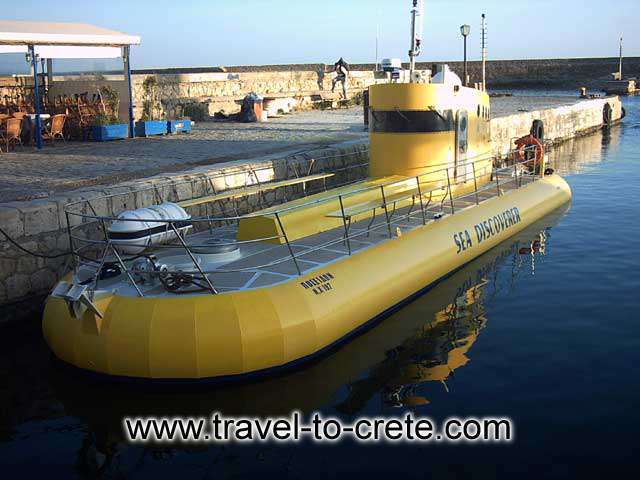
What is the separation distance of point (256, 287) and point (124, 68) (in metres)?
17.1

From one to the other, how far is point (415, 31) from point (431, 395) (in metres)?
9.38

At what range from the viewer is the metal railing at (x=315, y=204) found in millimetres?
9859

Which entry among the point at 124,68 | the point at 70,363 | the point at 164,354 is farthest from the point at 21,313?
the point at 124,68

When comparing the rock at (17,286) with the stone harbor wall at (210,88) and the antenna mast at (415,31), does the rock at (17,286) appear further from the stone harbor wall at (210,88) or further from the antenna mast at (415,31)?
the stone harbor wall at (210,88)

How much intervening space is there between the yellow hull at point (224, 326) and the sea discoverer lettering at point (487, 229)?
317 cm

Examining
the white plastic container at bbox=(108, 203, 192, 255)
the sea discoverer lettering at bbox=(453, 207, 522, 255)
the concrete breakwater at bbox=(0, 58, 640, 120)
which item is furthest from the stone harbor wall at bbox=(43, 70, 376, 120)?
the white plastic container at bbox=(108, 203, 192, 255)

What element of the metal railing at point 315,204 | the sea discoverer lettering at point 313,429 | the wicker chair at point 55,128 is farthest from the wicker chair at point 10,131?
the sea discoverer lettering at point 313,429

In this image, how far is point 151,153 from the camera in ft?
67.9

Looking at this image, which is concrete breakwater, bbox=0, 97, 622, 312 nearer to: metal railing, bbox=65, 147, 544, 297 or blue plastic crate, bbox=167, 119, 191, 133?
metal railing, bbox=65, 147, 544, 297

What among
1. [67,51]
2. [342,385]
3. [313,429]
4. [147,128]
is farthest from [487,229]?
[67,51]

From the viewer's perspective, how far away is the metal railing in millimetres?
9859

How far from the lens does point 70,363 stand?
9.71 meters

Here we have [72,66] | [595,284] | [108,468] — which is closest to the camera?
[108,468]

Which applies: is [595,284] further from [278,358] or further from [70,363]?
[70,363]
